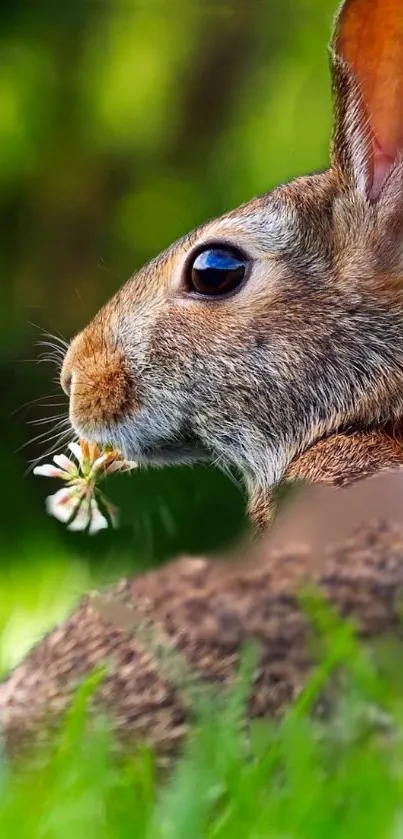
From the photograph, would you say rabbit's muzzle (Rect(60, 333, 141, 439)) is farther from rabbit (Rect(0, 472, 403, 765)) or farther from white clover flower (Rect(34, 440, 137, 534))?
rabbit (Rect(0, 472, 403, 765))

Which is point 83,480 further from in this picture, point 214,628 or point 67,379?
point 214,628

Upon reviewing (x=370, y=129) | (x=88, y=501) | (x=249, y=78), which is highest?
(x=249, y=78)

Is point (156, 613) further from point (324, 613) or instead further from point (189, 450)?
point (189, 450)

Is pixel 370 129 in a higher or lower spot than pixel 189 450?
higher

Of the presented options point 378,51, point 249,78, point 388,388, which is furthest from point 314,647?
point 249,78

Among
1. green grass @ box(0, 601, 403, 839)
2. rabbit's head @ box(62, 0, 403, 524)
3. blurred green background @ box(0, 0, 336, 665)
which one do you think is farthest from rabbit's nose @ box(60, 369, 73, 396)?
blurred green background @ box(0, 0, 336, 665)

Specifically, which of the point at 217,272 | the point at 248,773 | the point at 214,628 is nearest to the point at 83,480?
the point at 217,272
